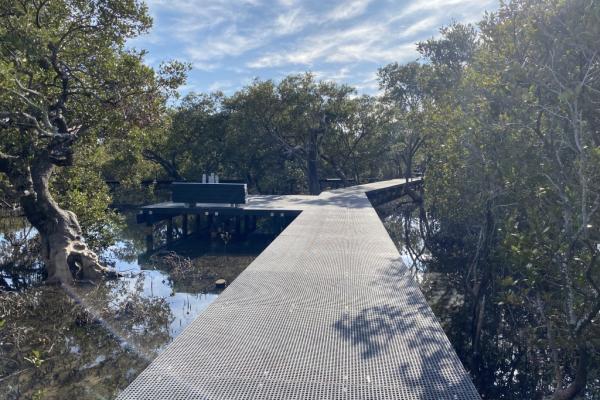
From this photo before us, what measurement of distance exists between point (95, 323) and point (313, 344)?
4902 mm

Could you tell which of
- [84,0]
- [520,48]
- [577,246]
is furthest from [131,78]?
[577,246]

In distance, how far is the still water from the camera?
5.34m

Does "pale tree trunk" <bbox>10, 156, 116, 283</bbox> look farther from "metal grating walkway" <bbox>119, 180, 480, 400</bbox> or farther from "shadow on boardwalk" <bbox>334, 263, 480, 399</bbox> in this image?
"shadow on boardwalk" <bbox>334, 263, 480, 399</bbox>

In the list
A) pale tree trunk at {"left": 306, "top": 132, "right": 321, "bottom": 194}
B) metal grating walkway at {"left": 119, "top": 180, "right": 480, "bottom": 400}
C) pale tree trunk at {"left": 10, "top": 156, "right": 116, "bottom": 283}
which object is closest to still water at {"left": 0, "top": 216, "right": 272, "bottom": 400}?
pale tree trunk at {"left": 10, "top": 156, "right": 116, "bottom": 283}

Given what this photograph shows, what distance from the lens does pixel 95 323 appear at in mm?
7109

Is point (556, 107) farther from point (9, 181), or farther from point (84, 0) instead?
point (9, 181)

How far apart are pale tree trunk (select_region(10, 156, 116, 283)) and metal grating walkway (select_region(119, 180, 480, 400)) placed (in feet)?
16.0

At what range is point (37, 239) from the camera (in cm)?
1180

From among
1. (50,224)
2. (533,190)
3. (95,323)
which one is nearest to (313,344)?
(533,190)

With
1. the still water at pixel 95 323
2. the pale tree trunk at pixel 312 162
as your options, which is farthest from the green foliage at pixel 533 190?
the pale tree trunk at pixel 312 162

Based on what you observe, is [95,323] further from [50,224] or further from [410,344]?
[410,344]

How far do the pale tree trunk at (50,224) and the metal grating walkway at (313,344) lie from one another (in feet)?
16.0

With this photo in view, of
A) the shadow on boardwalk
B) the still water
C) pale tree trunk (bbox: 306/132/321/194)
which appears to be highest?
pale tree trunk (bbox: 306/132/321/194)

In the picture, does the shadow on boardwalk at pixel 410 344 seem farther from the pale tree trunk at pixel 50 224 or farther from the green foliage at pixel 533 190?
the pale tree trunk at pixel 50 224
